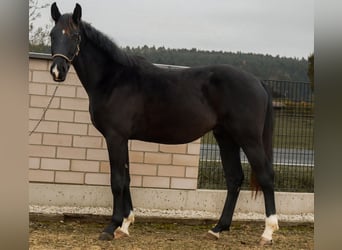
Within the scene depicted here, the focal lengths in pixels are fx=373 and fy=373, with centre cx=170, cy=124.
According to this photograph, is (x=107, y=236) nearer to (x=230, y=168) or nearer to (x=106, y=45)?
(x=230, y=168)

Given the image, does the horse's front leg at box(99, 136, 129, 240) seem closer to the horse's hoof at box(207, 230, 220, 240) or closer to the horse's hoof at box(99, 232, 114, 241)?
the horse's hoof at box(99, 232, 114, 241)

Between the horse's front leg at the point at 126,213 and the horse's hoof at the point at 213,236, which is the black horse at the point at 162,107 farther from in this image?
the horse's hoof at the point at 213,236

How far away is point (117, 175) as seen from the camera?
118 inches

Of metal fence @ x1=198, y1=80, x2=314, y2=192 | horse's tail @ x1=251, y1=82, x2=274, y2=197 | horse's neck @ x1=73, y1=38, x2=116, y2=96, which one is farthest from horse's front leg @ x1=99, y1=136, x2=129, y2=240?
metal fence @ x1=198, y1=80, x2=314, y2=192

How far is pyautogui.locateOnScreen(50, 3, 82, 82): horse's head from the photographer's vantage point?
261 cm

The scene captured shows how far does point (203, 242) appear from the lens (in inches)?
125

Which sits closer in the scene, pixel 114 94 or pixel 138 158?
pixel 114 94

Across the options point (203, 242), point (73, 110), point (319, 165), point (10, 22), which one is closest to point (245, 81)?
Answer: point (203, 242)

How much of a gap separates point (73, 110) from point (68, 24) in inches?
49.0

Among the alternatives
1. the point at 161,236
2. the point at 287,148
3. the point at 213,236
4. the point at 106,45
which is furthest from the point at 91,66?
the point at 287,148

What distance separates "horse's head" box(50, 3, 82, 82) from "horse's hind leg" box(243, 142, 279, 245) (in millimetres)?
1544

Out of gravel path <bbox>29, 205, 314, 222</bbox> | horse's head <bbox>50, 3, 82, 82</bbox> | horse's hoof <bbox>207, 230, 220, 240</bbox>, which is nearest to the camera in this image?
horse's head <bbox>50, 3, 82, 82</bbox>

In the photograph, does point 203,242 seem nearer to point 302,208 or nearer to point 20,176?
point 302,208

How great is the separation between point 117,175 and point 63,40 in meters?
1.11
